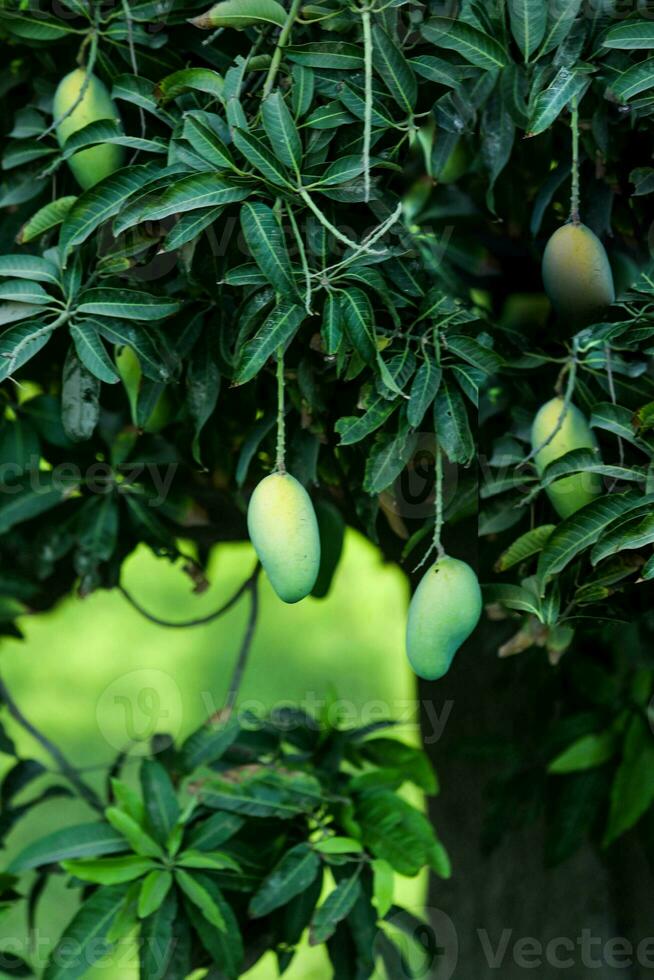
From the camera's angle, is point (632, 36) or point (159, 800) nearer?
point (632, 36)

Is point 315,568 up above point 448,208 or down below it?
below

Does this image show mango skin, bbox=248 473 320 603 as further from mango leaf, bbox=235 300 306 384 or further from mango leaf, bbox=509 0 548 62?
mango leaf, bbox=509 0 548 62

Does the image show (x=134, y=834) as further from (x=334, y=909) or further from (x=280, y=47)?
(x=280, y=47)

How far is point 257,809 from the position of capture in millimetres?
1471

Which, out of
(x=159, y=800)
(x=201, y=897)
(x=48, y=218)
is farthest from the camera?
(x=159, y=800)

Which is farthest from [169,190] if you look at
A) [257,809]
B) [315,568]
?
[257,809]

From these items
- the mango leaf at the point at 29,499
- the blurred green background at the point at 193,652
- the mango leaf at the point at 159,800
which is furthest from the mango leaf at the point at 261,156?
the blurred green background at the point at 193,652

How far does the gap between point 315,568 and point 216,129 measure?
1.36 feet

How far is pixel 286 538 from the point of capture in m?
1.00

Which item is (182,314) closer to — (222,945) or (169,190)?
(169,190)

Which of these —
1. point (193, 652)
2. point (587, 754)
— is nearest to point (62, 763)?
point (587, 754)

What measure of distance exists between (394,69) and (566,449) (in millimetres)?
392

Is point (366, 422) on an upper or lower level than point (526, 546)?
upper

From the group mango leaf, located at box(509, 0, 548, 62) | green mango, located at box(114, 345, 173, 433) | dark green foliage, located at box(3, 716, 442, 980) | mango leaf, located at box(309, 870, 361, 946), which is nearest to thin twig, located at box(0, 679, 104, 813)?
dark green foliage, located at box(3, 716, 442, 980)
